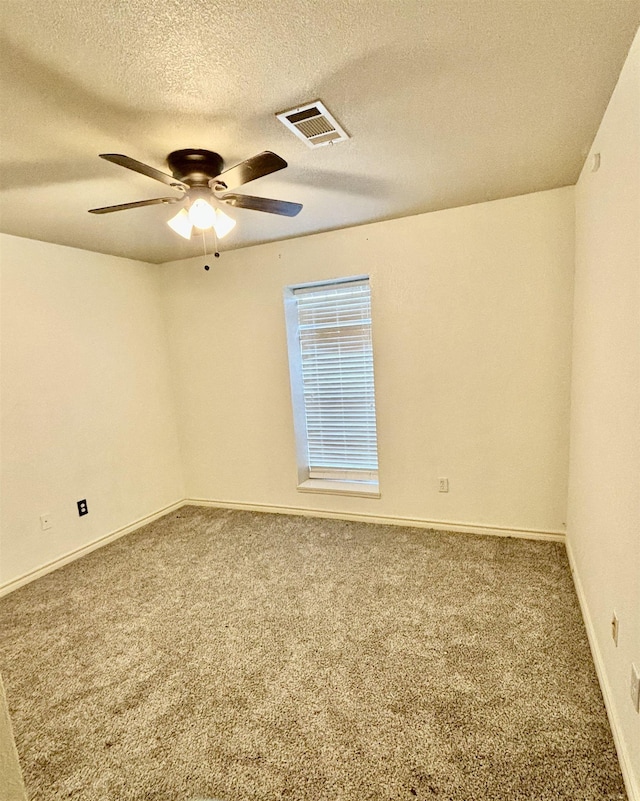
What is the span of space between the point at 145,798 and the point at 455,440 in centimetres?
252

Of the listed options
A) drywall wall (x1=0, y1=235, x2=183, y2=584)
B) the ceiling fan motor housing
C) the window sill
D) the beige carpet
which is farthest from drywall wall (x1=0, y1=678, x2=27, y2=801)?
the window sill

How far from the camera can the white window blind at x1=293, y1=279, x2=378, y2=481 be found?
3.37 meters

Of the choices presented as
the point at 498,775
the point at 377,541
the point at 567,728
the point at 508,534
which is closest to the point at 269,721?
the point at 498,775

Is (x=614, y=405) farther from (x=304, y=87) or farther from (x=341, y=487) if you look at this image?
(x=341, y=487)

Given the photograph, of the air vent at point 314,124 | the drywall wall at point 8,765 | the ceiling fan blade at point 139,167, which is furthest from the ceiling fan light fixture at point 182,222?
the drywall wall at point 8,765

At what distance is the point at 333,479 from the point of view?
12.0 feet

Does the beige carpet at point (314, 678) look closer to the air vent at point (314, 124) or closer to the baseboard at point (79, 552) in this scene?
the baseboard at point (79, 552)

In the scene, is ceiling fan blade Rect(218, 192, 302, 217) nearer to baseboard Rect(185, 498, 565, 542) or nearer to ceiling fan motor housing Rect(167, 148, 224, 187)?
ceiling fan motor housing Rect(167, 148, 224, 187)

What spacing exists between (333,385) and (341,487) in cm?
90

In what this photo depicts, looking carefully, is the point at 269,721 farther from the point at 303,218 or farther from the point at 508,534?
the point at 303,218

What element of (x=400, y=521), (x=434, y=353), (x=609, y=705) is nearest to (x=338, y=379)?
(x=434, y=353)

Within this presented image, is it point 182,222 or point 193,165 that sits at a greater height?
point 193,165

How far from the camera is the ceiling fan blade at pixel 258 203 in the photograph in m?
1.77

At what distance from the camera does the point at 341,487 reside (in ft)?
11.3
